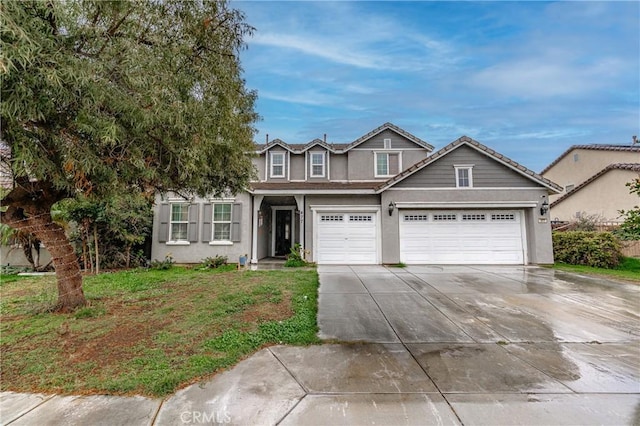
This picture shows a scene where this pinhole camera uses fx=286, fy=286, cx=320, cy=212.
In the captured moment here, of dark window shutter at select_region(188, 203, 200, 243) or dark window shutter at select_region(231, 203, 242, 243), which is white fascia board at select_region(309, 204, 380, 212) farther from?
dark window shutter at select_region(188, 203, 200, 243)

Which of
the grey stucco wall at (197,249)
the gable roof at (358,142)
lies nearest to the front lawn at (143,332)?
the grey stucco wall at (197,249)

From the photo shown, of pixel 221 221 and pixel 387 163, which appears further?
pixel 387 163

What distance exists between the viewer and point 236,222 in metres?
11.9

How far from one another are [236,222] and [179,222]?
7.95ft

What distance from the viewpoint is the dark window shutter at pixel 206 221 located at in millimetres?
11875

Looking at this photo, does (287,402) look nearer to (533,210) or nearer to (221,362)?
(221,362)

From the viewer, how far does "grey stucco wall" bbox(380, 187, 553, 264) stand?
11719 millimetres

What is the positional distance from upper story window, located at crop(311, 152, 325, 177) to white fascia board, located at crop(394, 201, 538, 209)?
4650 millimetres

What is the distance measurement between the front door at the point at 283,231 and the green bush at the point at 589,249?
12.7 meters

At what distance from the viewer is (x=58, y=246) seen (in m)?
5.20

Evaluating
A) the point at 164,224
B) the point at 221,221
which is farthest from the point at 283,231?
the point at 164,224

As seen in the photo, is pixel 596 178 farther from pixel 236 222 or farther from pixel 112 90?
pixel 112 90

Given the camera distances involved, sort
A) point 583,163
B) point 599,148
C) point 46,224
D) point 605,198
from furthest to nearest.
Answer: point 583,163 < point 599,148 < point 605,198 < point 46,224

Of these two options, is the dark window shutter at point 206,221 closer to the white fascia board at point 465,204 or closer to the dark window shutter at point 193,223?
the dark window shutter at point 193,223
